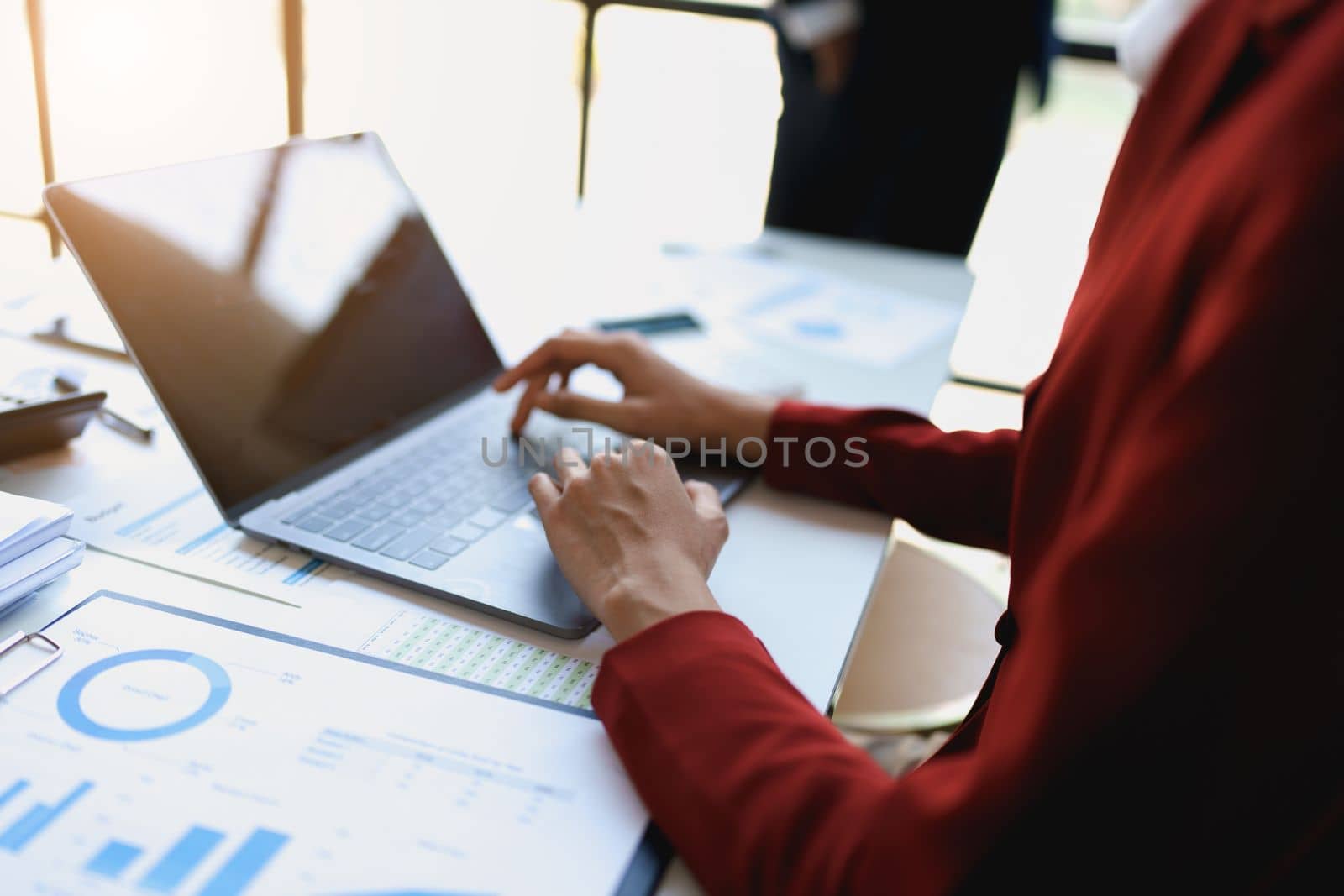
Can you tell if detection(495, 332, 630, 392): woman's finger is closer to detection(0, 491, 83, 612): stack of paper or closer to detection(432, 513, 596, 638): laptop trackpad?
detection(432, 513, 596, 638): laptop trackpad

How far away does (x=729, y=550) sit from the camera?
86cm

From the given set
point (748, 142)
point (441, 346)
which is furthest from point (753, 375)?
point (748, 142)

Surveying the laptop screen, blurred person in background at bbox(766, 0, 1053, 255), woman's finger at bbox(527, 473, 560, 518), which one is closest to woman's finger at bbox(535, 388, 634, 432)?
the laptop screen

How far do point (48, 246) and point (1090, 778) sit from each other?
1.51m

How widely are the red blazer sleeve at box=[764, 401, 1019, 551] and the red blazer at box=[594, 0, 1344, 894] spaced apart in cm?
37

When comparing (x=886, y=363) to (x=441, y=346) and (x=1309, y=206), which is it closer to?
(x=441, y=346)

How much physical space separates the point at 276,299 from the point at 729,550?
46 cm

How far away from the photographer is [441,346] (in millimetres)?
1054

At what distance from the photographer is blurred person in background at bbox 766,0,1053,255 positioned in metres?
2.10

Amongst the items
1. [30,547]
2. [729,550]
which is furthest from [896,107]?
[30,547]

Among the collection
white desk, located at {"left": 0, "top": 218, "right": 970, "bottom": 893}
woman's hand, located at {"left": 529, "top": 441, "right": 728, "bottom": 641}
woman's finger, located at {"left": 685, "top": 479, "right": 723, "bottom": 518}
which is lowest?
white desk, located at {"left": 0, "top": 218, "right": 970, "bottom": 893}

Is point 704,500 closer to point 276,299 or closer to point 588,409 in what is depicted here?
point 588,409

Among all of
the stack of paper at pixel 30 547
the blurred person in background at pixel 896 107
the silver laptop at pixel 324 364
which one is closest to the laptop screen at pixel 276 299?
the silver laptop at pixel 324 364

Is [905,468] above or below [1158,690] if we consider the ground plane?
below
